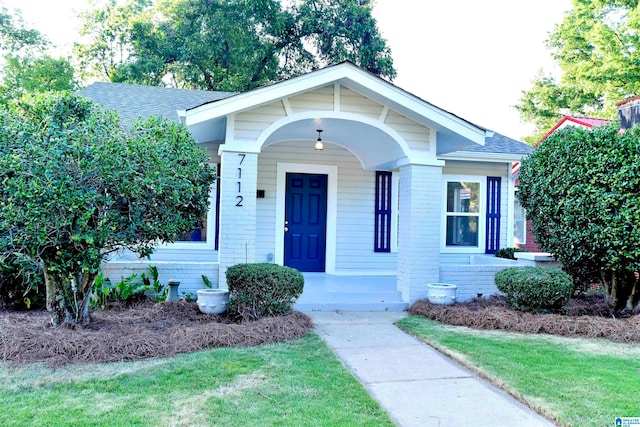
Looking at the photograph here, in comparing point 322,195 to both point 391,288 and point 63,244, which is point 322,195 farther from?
point 63,244

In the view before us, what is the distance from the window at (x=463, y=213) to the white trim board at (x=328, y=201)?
267 cm

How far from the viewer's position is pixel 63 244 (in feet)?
15.5

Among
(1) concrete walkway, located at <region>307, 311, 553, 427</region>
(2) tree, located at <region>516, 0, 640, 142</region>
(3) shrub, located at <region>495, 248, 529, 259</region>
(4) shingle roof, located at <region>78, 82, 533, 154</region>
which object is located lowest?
(1) concrete walkway, located at <region>307, 311, 553, 427</region>

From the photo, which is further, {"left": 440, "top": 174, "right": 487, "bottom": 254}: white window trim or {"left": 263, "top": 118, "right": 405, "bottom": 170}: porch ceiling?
{"left": 440, "top": 174, "right": 487, "bottom": 254}: white window trim

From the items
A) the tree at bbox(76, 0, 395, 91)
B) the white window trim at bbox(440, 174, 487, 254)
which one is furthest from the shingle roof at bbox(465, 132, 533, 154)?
the tree at bbox(76, 0, 395, 91)

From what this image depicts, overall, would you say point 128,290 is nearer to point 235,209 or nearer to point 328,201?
point 235,209

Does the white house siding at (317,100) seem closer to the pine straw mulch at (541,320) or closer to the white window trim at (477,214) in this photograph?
the pine straw mulch at (541,320)

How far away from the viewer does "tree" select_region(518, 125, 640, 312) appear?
6023mm

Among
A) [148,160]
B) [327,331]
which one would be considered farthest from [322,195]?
[148,160]

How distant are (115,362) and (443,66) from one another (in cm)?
2498

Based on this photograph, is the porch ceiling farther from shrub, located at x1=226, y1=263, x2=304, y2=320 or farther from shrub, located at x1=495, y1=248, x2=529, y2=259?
shrub, located at x1=495, y1=248, x2=529, y2=259

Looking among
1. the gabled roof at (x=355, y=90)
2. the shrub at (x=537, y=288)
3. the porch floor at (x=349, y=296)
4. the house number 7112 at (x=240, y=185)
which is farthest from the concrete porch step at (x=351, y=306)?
the gabled roof at (x=355, y=90)

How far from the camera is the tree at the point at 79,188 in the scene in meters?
4.39

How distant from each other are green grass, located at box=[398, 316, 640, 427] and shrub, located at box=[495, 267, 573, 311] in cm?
79
